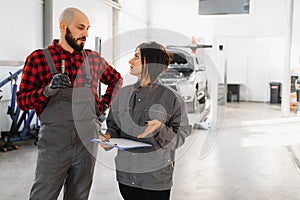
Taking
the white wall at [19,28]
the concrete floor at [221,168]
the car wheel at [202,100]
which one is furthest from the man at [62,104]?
the car wheel at [202,100]

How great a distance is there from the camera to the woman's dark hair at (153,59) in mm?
1658

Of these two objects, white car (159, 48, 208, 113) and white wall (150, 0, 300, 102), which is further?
white wall (150, 0, 300, 102)

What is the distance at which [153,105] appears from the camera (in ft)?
5.47

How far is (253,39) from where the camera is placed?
1258 centimetres

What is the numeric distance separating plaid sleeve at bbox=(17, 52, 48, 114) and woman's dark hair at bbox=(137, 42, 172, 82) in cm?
53

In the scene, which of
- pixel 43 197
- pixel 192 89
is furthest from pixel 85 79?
pixel 192 89

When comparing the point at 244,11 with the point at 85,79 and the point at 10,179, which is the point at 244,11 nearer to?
the point at 10,179

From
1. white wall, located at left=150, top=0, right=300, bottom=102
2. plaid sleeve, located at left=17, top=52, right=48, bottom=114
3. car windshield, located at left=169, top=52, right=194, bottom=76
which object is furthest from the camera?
white wall, located at left=150, top=0, right=300, bottom=102

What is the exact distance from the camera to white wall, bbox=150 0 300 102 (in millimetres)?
12320

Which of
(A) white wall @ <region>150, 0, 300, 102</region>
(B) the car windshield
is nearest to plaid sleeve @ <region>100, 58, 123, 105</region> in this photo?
(B) the car windshield

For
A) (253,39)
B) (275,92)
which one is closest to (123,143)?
(275,92)

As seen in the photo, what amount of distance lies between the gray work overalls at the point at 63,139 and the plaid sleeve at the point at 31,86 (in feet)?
0.17

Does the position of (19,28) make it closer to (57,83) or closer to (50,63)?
(50,63)

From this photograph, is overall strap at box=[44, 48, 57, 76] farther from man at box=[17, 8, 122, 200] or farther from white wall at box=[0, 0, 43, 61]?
white wall at box=[0, 0, 43, 61]
